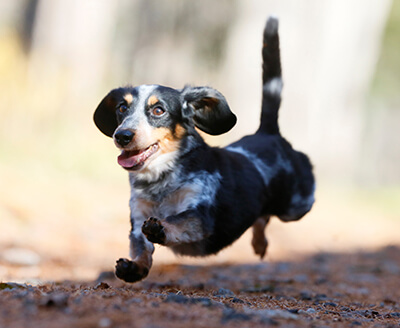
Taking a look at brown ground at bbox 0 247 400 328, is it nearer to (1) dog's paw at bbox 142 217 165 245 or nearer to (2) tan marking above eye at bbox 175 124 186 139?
(1) dog's paw at bbox 142 217 165 245

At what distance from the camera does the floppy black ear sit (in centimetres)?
448

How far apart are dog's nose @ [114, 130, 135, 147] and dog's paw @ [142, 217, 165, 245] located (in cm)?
54

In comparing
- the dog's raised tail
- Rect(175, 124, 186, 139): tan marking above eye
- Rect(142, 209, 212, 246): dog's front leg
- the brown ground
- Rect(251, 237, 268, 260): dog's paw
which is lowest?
the brown ground

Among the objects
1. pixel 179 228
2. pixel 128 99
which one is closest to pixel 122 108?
pixel 128 99

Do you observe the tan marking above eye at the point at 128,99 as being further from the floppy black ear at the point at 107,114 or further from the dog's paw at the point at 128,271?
the dog's paw at the point at 128,271

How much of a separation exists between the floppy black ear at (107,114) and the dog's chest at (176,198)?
0.63 metres

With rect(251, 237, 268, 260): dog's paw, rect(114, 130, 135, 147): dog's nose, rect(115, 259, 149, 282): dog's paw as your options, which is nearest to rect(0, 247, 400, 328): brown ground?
rect(115, 259, 149, 282): dog's paw

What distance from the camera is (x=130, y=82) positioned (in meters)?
11.4

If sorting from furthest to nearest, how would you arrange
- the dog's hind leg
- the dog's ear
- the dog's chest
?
the dog's hind leg
the dog's ear
the dog's chest

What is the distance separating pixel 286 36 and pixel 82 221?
6788mm

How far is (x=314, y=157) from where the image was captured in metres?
14.4

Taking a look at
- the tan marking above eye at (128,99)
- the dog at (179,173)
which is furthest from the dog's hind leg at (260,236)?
the tan marking above eye at (128,99)

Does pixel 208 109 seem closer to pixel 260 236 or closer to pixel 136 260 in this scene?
pixel 136 260

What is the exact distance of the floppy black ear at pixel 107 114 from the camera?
448 cm
